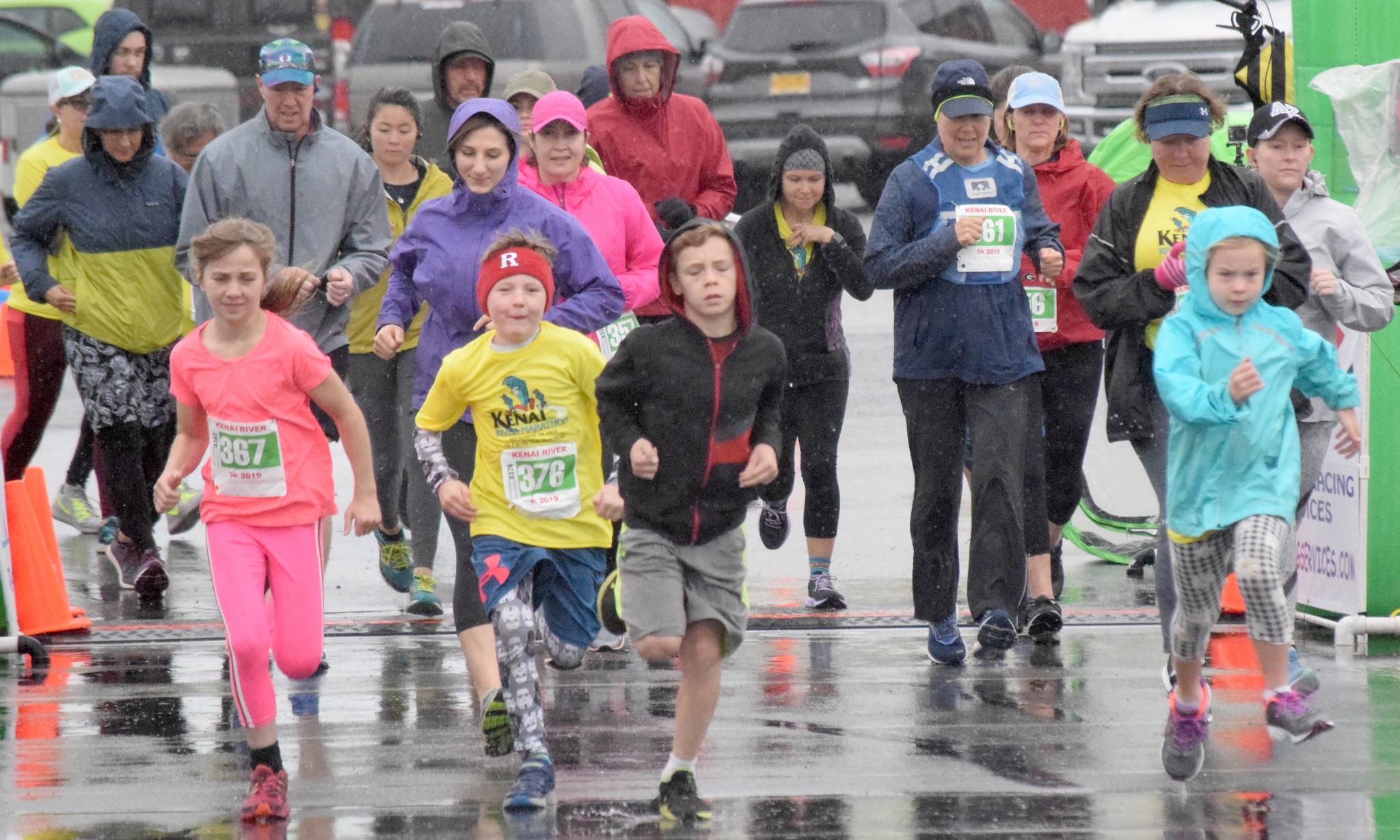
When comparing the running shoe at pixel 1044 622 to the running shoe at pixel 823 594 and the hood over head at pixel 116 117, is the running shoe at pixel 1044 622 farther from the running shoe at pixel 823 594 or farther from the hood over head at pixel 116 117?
the hood over head at pixel 116 117

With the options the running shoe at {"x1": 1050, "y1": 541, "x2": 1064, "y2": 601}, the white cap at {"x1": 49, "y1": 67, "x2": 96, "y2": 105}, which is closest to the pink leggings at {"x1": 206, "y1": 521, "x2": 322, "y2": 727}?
the running shoe at {"x1": 1050, "y1": 541, "x2": 1064, "y2": 601}

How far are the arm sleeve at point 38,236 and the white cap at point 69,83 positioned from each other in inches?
34.7

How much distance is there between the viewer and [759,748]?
6277 mm

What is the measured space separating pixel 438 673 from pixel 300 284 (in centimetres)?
167

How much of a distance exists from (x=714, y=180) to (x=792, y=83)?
11.2 m

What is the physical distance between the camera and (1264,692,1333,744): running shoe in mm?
5992

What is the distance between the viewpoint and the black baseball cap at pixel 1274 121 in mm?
6863

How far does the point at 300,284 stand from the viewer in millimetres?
6488

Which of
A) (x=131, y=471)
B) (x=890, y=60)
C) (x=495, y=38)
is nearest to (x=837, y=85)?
(x=890, y=60)

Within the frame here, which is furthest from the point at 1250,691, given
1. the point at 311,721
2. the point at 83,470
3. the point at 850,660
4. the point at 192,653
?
the point at 83,470

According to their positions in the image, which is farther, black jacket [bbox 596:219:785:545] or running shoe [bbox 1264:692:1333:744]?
running shoe [bbox 1264:692:1333:744]

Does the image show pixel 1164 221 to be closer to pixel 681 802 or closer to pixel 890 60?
pixel 681 802

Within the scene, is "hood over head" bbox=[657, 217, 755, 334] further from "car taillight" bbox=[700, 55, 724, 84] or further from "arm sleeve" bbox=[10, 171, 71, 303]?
"car taillight" bbox=[700, 55, 724, 84]

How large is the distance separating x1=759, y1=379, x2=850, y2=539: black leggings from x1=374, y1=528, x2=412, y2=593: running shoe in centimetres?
156
